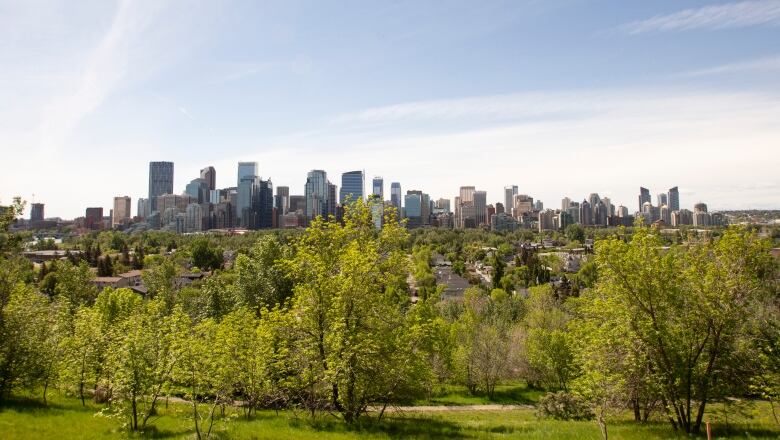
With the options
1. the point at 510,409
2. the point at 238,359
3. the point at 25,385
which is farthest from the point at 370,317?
the point at 510,409

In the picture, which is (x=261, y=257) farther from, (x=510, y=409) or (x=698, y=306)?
(x=698, y=306)

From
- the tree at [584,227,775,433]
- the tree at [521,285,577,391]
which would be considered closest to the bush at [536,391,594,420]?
the tree at [521,285,577,391]

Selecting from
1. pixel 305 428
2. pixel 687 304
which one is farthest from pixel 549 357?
pixel 305 428

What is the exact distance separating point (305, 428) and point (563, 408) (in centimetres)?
1576

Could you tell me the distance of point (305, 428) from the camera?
58.3 ft

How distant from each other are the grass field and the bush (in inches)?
188

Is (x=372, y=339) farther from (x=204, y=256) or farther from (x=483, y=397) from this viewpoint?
(x=204, y=256)

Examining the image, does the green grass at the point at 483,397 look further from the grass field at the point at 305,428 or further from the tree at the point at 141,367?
the tree at the point at 141,367

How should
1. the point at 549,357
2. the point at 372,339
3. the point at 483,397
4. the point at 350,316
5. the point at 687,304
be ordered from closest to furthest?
the point at 687,304, the point at 372,339, the point at 350,316, the point at 549,357, the point at 483,397

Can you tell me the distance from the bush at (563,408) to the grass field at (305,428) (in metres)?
4.78

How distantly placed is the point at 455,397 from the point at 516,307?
25574mm

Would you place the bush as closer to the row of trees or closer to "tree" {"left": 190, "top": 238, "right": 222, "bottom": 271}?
the row of trees

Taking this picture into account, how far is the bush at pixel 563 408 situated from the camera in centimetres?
2598

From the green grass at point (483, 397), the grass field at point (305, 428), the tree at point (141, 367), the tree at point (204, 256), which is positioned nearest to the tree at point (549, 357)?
the green grass at point (483, 397)
